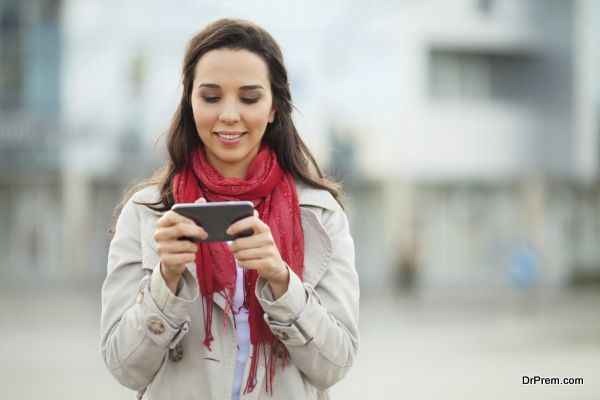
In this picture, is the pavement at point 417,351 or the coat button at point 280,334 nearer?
the coat button at point 280,334

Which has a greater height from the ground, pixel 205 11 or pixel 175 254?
pixel 205 11

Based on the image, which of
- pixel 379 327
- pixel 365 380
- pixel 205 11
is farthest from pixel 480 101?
pixel 365 380

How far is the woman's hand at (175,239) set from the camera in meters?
2.17

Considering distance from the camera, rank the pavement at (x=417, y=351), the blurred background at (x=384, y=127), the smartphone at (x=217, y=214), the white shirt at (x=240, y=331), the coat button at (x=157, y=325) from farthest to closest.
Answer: the blurred background at (x=384, y=127) → the pavement at (x=417, y=351) → the white shirt at (x=240, y=331) → the coat button at (x=157, y=325) → the smartphone at (x=217, y=214)

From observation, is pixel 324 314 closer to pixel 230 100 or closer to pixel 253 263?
pixel 253 263

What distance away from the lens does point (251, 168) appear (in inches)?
99.5

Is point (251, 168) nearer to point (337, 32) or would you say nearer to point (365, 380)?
point (365, 380)

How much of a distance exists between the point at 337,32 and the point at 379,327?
41.9 feet

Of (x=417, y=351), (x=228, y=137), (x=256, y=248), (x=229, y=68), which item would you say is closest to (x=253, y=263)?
(x=256, y=248)

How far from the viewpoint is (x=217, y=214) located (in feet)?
7.10

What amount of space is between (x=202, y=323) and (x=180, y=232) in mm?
336

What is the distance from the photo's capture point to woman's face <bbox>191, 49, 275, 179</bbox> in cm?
243

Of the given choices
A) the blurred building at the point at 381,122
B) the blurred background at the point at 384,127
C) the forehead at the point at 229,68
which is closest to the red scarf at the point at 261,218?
the forehead at the point at 229,68

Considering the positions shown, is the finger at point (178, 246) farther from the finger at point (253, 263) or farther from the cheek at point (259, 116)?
the cheek at point (259, 116)
